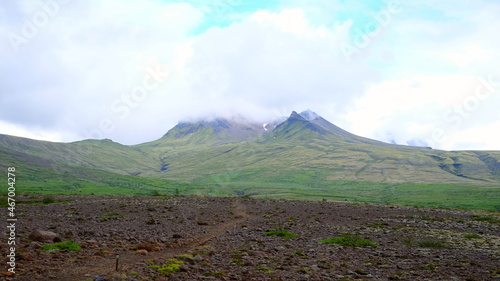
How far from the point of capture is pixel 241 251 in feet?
64.4

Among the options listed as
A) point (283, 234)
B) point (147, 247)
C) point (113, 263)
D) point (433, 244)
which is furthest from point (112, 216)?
point (433, 244)

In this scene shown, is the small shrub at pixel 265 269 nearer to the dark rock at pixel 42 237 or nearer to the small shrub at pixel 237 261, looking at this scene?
the small shrub at pixel 237 261

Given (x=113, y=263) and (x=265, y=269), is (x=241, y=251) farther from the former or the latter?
(x=113, y=263)

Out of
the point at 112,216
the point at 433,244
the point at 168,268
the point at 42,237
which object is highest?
the point at 42,237

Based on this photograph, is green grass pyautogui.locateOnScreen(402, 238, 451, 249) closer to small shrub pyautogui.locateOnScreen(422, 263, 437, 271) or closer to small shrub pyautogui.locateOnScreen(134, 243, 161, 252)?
small shrub pyautogui.locateOnScreen(422, 263, 437, 271)

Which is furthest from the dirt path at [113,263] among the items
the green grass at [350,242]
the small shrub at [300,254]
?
the green grass at [350,242]

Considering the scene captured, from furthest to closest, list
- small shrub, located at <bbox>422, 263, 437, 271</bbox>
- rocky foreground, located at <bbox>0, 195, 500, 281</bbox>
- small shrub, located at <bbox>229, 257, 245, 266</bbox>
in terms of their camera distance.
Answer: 1. small shrub, located at <bbox>229, 257, 245, 266</bbox>
2. small shrub, located at <bbox>422, 263, 437, 271</bbox>
3. rocky foreground, located at <bbox>0, 195, 500, 281</bbox>

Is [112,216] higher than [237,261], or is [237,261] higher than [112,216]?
[112,216]

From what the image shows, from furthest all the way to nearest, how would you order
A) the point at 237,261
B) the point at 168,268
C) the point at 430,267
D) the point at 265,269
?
1. the point at 237,261
2. the point at 430,267
3. the point at 265,269
4. the point at 168,268

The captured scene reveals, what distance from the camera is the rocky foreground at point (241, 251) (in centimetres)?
1464

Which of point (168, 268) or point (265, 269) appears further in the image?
point (265, 269)

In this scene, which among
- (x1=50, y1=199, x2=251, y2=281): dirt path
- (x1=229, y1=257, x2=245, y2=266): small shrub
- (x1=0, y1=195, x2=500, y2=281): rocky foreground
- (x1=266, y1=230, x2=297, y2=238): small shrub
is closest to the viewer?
(x1=50, y1=199, x2=251, y2=281): dirt path

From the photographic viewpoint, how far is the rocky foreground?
48.0 ft

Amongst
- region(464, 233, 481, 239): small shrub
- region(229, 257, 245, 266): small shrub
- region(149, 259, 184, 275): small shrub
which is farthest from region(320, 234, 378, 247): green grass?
region(149, 259, 184, 275): small shrub
